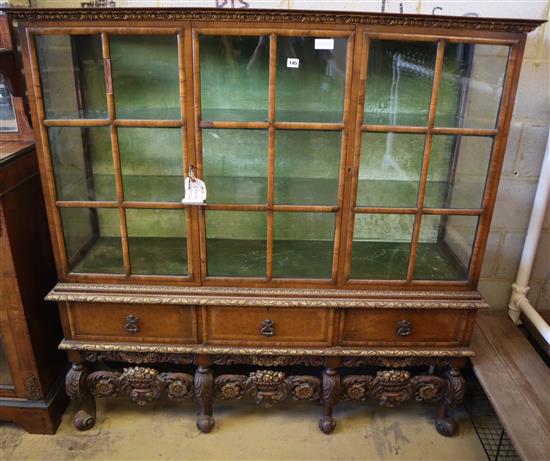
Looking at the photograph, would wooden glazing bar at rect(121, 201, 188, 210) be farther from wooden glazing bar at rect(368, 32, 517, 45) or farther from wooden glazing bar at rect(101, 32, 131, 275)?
wooden glazing bar at rect(368, 32, 517, 45)

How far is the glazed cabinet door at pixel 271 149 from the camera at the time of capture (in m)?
1.44

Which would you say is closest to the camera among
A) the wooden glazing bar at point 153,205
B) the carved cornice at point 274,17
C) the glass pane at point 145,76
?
the carved cornice at point 274,17

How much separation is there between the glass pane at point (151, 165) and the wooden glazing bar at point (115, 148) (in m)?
0.03

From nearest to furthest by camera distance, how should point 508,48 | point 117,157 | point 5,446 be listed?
1. point 508,48
2. point 117,157
3. point 5,446

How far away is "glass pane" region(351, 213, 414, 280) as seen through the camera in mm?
1665

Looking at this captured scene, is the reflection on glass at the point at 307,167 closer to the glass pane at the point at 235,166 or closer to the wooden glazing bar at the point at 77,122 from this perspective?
the glass pane at the point at 235,166

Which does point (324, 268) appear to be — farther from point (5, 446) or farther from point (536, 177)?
point (5, 446)

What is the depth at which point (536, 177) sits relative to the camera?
195 centimetres

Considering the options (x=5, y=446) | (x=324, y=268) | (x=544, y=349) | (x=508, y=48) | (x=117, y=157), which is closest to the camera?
(x=508, y=48)

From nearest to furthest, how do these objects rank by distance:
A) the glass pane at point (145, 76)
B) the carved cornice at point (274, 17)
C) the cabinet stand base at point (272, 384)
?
the carved cornice at point (274, 17)
the glass pane at point (145, 76)
the cabinet stand base at point (272, 384)

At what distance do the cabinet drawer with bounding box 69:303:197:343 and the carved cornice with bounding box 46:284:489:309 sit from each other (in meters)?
0.05

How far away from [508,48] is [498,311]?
1211 mm

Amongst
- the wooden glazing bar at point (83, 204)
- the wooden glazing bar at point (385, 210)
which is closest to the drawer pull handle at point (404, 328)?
A: the wooden glazing bar at point (385, 210)

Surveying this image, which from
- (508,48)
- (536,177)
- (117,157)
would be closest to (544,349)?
(536,177)
